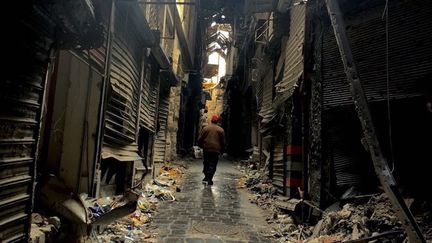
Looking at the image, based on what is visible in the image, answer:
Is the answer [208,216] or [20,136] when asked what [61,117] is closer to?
[20,136]

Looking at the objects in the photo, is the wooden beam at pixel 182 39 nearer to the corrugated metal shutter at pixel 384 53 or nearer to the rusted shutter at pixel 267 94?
the rusted shutter at pixel 267 94

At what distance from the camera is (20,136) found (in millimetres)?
3605

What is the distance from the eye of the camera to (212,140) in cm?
1145

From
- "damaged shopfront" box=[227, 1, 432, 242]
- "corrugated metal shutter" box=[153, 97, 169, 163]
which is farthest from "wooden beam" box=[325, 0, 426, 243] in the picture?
"corrugated metal shutter" box=[153, 97, 169, 163]

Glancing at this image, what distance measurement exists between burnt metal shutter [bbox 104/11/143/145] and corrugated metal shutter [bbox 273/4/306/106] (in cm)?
406

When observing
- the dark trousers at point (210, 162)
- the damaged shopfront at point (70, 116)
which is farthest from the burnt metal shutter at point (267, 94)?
the damaged shopfront at point (70, 116)

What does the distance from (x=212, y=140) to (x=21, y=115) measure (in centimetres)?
816

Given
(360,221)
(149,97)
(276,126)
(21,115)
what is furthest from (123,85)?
(360,221)

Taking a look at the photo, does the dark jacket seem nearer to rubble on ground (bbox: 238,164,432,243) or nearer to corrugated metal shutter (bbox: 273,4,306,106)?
corrugated metal shutter (bbox: 273,4,306,106)

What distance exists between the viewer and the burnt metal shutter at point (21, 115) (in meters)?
3.27

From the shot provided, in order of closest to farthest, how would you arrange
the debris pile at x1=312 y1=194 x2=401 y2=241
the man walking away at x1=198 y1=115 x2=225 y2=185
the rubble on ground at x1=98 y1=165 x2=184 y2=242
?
the debris pile at x1=312 y1=194 x2=401 y2=241
the rubble on ground at x1=98 y1=165 x2=184 y2=242
the man walking away at x1=198 y1=115 x2=225 y2=185

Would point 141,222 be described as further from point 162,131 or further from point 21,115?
point 162,131

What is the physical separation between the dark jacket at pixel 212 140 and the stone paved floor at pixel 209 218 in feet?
4.78

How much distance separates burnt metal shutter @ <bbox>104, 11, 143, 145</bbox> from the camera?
6.77 m
